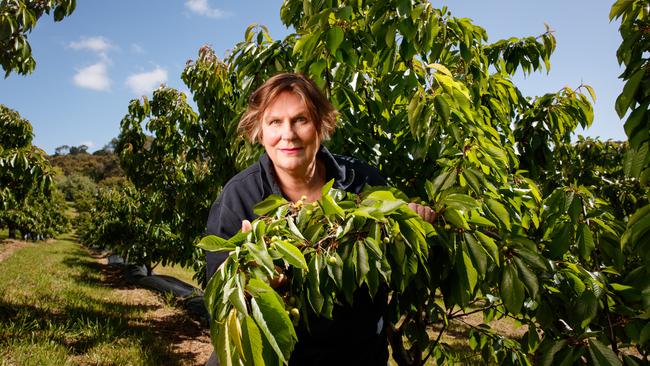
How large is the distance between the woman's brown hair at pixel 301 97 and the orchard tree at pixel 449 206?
14 cm

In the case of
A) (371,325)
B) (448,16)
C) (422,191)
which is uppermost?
(448,16)

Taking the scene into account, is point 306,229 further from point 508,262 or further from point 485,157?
point 485,157

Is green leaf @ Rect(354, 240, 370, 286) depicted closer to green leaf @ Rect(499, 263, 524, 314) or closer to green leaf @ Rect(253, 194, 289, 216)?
green leaf @ Rect(253, 194, 289, 216)

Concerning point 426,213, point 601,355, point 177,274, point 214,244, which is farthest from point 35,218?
point 601,355

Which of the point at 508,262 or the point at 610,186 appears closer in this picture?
the point at 508,262

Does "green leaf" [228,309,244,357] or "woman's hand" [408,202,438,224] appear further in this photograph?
"woman's hand" [408,202,438,224]

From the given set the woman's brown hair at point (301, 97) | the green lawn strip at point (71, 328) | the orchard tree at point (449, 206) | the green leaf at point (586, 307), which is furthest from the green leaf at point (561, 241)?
the green lawn strip at point (71, 328)

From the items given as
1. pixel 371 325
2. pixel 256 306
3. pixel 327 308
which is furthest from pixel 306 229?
pixel 371 325

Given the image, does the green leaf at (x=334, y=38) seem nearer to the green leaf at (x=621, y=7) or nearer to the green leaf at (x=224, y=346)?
the green leaf at (x=621, y=7)

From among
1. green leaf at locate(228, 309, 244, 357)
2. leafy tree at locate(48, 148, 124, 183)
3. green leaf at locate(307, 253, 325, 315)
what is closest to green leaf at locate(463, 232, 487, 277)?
green leaf at locate(307, 253, 325, 315)

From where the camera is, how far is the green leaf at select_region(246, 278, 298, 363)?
0.75 meters

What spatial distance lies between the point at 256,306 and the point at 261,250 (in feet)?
0.41

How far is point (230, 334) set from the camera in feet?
2.47

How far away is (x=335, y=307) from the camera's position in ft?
5.24
